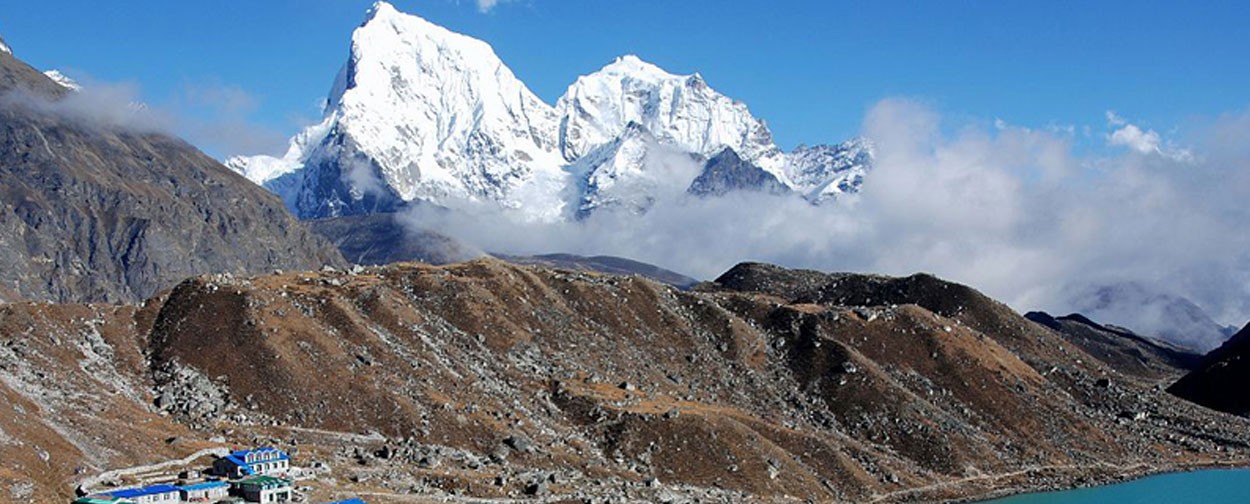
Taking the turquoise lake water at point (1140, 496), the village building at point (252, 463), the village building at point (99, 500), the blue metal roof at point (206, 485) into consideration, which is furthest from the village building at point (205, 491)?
the turquoise lake water at point (1140, 496)

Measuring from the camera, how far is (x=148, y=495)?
124 meters

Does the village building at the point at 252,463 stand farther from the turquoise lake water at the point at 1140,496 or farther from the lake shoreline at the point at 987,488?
the turquoise lake water at the point at 1140,496

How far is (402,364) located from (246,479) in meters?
48.0

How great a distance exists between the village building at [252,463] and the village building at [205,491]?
11.0ft

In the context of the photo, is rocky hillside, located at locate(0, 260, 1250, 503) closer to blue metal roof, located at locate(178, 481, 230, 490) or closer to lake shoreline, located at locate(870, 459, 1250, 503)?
lake shoreline, located at locate(870, 459, 1250, 503)

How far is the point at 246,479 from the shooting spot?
5212 inches

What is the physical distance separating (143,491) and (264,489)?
460 inches

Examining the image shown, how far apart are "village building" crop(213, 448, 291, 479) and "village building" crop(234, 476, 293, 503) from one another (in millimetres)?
3696

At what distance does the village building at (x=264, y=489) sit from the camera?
12988cm

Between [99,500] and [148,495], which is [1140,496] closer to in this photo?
[148,495]

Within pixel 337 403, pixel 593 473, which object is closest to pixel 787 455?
pixel 593 473

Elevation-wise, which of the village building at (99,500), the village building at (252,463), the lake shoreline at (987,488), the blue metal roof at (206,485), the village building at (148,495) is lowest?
the village building at (99,500)

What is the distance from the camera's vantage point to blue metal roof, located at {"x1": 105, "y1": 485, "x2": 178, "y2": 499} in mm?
121938

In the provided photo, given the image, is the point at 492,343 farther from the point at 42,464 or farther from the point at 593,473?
the point at 42,464
